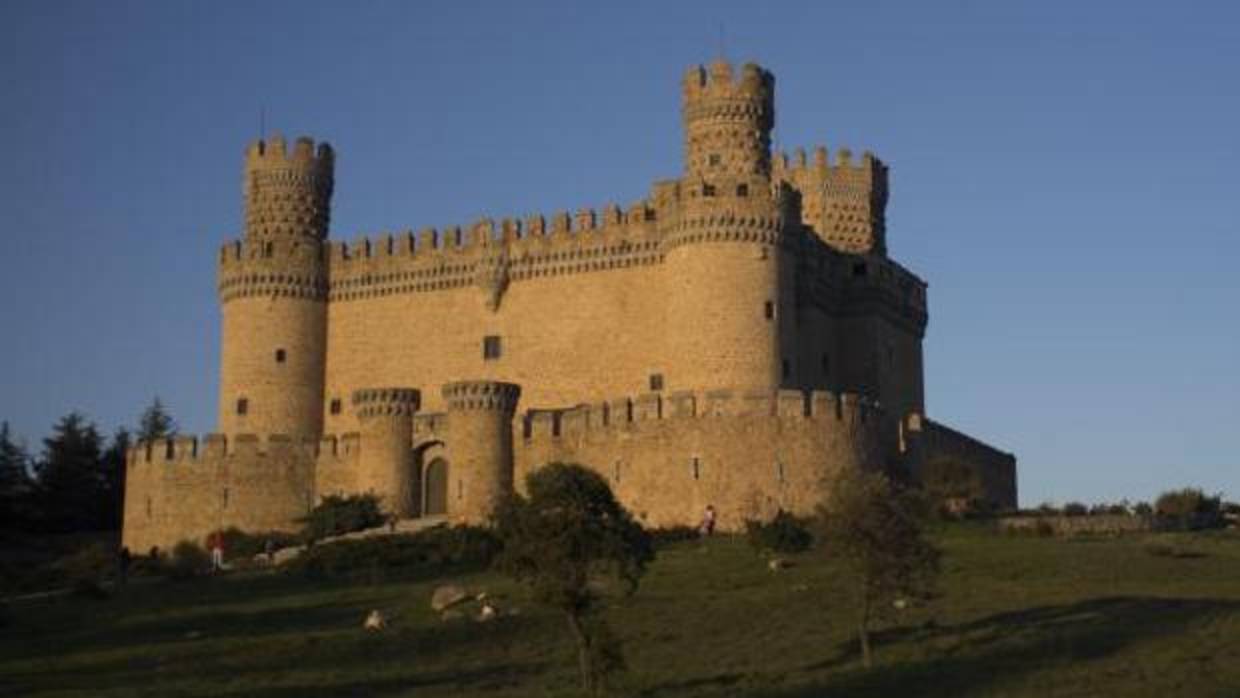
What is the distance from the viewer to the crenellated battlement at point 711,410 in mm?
51594

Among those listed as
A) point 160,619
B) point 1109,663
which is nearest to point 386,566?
point 160,619

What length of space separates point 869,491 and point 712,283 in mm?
21309

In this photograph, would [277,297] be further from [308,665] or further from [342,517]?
[308,665]

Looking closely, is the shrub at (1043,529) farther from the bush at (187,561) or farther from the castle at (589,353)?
the bush at (187,561)

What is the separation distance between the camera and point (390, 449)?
183ft

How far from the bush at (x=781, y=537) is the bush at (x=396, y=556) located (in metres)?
6.17

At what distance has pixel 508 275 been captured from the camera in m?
61.4

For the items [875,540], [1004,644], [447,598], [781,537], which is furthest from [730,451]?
[1004,644]

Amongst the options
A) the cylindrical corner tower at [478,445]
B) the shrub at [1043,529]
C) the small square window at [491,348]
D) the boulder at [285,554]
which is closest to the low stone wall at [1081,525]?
the shrub at [1043,529]

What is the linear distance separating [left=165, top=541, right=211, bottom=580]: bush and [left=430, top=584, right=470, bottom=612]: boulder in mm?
10830

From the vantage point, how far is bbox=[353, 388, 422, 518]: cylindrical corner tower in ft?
182

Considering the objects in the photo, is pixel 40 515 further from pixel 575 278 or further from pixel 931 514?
pixel 931 514

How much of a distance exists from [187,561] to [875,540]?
24299mm

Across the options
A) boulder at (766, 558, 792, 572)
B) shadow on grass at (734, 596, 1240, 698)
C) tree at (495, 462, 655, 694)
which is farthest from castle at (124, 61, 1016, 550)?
tree at (495, 462, 655, 694)
